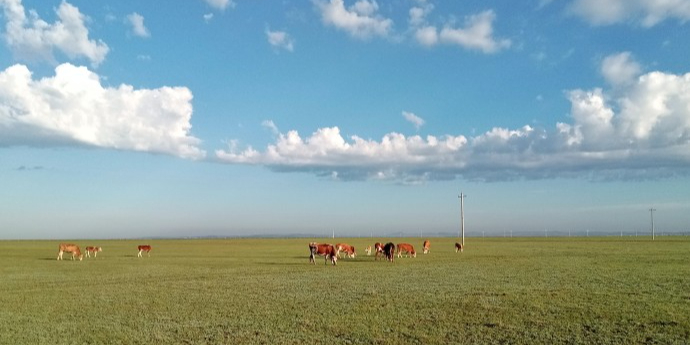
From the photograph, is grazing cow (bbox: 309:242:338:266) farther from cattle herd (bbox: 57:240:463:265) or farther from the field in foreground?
the field in foreground

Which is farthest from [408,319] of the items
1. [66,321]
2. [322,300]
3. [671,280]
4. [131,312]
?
[671,280]

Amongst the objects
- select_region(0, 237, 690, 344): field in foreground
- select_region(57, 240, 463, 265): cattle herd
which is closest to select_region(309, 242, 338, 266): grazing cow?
select_region(57, 240, 463, 265): cattle herd

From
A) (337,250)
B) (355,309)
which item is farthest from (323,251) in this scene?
(355,309)

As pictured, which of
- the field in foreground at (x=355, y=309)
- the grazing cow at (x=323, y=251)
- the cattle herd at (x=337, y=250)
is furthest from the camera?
the cattle herd at (x=337, y=250)

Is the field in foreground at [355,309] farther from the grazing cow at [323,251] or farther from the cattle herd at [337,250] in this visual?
the cattle herd at [337,250]

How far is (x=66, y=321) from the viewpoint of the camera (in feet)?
41.2

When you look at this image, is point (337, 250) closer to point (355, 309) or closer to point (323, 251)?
point (323, 251)

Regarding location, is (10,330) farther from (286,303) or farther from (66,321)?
(286,303)

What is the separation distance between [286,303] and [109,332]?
498cm

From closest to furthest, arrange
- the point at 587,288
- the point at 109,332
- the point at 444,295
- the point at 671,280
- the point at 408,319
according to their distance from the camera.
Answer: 1. the point at 109,332
2. the point at 408,319
3. the point at 444,295
4. the point at 587,288
5. the point at 671,280

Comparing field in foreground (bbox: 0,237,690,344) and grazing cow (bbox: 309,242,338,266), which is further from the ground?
grazing cow (bbox: 309,242,338,266)

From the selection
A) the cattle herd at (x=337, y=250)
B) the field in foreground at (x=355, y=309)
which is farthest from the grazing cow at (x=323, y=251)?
the field in foreground at (x=355, y=309)

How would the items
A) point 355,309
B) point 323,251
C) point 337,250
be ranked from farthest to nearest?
point 337,250, point 323,251, point 355,309

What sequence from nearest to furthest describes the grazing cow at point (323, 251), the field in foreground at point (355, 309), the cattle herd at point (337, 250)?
the field in foreground at point (355, 309) → the grazing cow at point (323, 251) → the cattle herd at point (337, 250)
